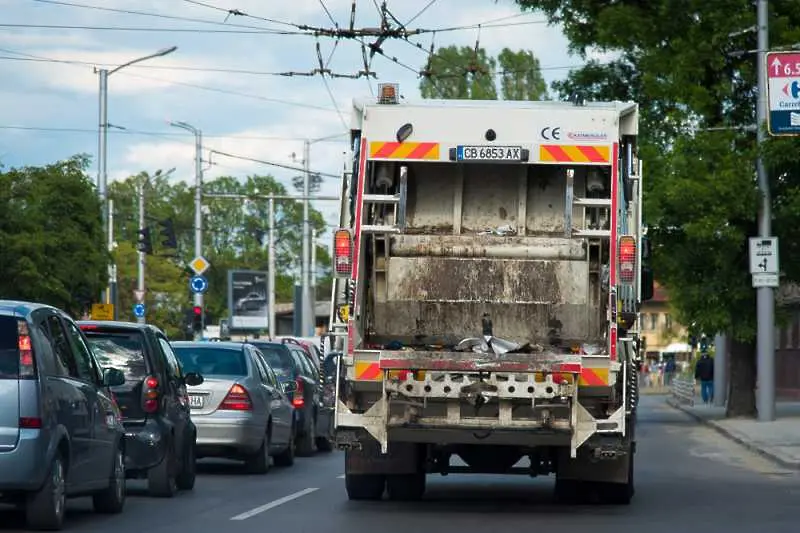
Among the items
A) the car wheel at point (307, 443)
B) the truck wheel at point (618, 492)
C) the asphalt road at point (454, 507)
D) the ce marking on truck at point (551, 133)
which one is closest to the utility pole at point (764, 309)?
the asphalt road at point (454, 507)

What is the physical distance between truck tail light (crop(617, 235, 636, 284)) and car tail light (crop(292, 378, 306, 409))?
10873 millimetres

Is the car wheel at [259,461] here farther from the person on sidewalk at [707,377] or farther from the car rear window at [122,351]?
the person on sidewalk at [707,377]

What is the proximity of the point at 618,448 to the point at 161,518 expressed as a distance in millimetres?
3821

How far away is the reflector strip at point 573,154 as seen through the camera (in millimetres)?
15344

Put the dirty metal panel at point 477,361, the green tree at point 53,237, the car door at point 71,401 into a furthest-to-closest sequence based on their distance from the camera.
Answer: the green tree at point 53,237 < the dirty metal panel at point 477,361 < the car door at point 71,401

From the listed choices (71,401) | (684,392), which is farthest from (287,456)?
(684,392)

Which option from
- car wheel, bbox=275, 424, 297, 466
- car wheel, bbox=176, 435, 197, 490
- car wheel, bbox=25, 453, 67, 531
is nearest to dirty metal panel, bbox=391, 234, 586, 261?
car wheel, bbox=176, 435, 197, 490

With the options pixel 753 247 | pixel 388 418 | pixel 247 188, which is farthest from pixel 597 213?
pixel 247 188

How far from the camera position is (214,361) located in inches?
843

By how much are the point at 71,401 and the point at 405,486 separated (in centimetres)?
430

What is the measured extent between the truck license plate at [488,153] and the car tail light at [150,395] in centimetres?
372

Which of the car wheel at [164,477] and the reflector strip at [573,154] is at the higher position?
the reflector strip at [573,154]

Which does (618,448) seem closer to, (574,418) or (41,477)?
(574,418)

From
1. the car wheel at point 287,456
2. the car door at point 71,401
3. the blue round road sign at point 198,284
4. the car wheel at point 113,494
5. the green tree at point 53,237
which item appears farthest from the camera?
the blue round road sign at point 198,284
